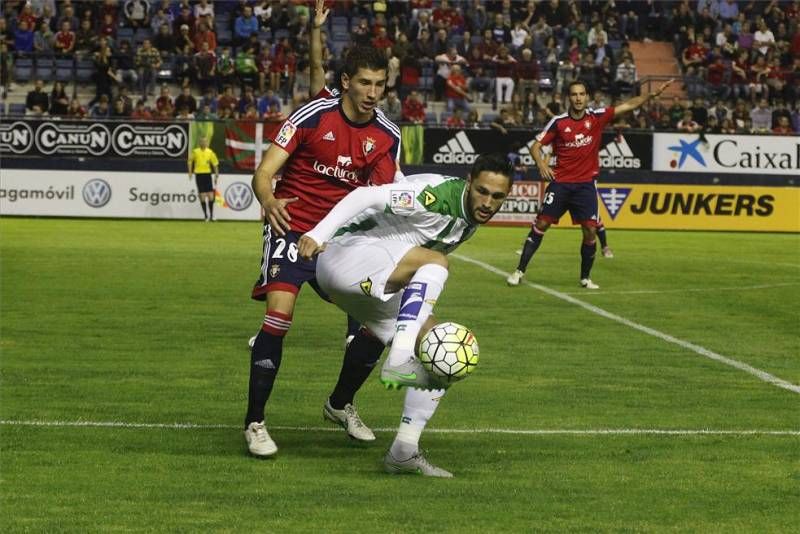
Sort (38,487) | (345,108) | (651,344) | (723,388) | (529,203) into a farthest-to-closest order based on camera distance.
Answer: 1. (529,203)
2. (651,344)
3. (723,388)
4. (345,108)
5. (38,487)

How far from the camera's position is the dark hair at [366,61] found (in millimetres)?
8102

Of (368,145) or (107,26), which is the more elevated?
(368,145)

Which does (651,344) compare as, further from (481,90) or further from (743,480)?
(481,90)

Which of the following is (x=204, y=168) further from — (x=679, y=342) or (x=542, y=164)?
(x=679, y=342)

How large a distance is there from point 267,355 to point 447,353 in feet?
4.42

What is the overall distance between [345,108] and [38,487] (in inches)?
116

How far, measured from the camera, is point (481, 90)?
37219 mm

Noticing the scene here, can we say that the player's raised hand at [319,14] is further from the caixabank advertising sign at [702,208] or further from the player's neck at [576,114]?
the caixabank advertising sign at [702,208]

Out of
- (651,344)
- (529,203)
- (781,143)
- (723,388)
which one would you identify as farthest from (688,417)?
(781,143)

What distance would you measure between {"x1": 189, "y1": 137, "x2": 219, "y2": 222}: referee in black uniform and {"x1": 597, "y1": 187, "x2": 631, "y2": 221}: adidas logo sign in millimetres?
8832

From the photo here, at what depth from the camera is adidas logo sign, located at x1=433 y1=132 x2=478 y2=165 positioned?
34375 millimetres

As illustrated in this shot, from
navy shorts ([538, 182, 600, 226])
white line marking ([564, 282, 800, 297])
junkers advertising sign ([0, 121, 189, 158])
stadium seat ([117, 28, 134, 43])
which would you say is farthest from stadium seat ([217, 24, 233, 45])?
white line marking ([564, 282, 800, 297])

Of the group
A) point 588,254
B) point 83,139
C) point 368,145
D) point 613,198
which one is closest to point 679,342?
point 588,254

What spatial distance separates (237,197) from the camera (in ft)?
111
